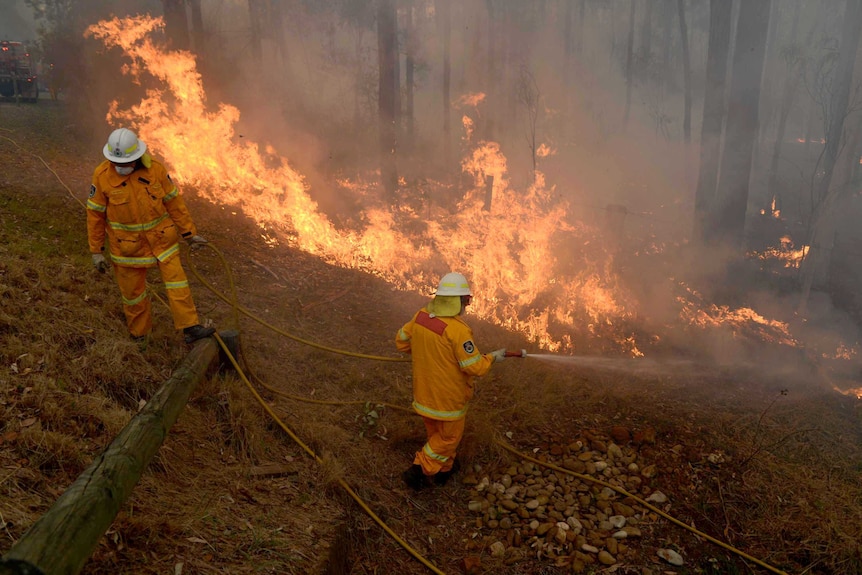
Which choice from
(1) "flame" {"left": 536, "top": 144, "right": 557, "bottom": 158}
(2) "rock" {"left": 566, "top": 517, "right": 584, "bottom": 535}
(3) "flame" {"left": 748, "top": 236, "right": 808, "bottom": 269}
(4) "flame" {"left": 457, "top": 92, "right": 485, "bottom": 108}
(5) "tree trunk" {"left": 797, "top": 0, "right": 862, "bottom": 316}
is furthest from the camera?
(4) "flame" {"left": 457, "top": 92, "right": 485, "bottom": 108}

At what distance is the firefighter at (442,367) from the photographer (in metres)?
4.24

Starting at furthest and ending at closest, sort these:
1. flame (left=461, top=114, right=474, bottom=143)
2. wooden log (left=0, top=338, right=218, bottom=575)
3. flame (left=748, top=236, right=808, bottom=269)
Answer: flame (left=461, top=114, right=474, bottom=143), flame (left=748, top=236, right=808, bottom=269), wooden log (left=0, top=338, right=218, bottom=575)

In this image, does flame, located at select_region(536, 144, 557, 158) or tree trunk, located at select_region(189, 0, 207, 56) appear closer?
tree trunk, located at select_region(189, 0, 207, 56)

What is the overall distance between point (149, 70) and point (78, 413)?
1132 cm

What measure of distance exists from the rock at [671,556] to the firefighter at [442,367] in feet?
5.63

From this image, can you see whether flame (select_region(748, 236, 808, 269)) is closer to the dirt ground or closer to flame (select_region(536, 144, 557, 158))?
the dirt ground

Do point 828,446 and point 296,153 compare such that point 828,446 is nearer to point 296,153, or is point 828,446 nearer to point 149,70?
point 296,153

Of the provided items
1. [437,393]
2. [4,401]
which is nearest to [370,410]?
[437,393]

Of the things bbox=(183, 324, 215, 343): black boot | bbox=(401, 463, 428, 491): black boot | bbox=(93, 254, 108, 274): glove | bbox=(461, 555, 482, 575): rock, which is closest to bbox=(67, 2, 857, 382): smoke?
bbox=(401, 463, 428, 491): black boot

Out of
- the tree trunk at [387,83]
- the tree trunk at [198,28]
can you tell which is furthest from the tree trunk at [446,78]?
the tree trunk at [198,28]

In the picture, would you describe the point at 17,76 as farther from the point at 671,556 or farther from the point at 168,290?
the point at 671,556

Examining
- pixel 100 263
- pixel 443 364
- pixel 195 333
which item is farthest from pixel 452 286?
pixel 100 263

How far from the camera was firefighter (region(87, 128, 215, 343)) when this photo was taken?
15.2ft

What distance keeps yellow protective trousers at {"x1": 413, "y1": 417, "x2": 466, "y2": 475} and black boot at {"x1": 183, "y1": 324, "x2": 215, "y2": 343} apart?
2.14 m
